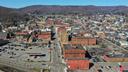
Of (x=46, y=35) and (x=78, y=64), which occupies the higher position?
(x=78, y=64)

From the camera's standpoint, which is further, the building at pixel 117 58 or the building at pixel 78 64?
the building at pixel 117 58

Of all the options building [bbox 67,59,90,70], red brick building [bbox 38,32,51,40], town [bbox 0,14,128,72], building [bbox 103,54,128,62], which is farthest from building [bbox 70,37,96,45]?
building [bbox 67,59,90,70]

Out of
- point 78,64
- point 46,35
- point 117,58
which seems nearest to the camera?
point 78,64

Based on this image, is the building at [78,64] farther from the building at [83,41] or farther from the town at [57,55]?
the building at [83,41]

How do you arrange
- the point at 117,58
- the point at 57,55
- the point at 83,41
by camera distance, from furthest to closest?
1. the point at 83,41
2. the point at 57,55
3. the point at 117,58

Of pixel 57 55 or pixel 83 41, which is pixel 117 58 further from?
pixel 83 41

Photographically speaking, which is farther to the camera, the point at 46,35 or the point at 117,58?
the point at 46,35

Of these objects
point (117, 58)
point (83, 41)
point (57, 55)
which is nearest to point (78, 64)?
point (117, 58)

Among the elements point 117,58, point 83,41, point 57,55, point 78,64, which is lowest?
point 83,41

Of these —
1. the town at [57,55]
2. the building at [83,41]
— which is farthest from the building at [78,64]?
the building at [83,41]

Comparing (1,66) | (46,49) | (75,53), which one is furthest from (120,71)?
(46,49)

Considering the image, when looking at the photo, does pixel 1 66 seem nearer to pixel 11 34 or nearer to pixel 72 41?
pixel 72 41
